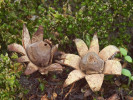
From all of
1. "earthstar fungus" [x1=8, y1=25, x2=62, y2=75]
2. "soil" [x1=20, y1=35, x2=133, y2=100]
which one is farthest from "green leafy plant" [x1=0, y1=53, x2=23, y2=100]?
"earthstar fungus" [x1=8, y1=25, x2=62, y2=75]

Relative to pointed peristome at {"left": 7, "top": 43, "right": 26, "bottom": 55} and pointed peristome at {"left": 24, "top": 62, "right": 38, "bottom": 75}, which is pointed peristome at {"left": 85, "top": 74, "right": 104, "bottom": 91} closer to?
pointed peristome at {"left": 24, "top": 62, "right": 38, "bottom": 75}

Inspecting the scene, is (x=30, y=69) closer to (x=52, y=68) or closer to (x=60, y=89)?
(x=52, y=68)

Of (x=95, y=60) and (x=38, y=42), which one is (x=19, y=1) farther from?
(x=95, y=60)

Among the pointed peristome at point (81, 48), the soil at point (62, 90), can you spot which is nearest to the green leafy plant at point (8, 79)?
the soil at point (62, 90)

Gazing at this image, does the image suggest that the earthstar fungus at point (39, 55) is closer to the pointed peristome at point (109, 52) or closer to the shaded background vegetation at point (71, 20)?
the shaded background vegetation at point (71, 20)

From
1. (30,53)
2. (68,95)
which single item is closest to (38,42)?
(30,53)
